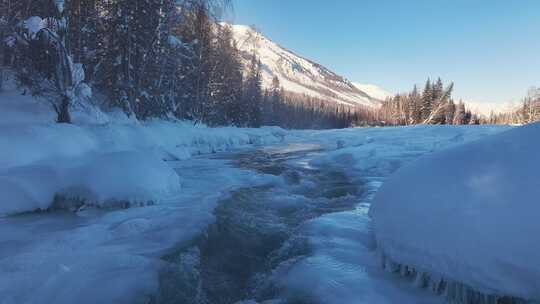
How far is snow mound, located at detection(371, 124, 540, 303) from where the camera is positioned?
83.8 inches

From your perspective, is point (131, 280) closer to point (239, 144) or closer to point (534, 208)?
point (534, 208)

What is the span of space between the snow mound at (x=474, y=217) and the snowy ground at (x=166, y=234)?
1.52ft

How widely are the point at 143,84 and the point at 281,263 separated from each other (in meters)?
16.0

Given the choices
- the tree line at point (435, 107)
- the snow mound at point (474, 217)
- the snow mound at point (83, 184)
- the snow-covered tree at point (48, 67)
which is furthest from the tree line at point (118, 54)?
the tree line at point (435, 107)

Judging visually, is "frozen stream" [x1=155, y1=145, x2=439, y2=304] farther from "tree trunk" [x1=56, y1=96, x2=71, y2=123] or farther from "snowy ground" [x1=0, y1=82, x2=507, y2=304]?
"tree trunk" [x1=56, y1=96, x2=71, y2=123]

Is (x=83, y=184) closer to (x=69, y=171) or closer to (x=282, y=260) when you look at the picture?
(x=69, y=171)

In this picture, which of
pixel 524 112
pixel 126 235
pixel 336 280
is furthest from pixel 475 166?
pixel 524 112

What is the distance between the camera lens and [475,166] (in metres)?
2.76

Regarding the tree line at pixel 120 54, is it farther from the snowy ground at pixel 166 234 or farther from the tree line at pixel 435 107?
the tree line at pixel 435 107

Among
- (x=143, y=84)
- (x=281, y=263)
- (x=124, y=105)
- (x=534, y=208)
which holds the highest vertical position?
(x=143, y=84)

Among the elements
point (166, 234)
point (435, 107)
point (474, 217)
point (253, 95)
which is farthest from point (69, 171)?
point (435, 107)

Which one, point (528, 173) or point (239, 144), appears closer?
point (528, 173)

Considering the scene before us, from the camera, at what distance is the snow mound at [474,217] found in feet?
6.98

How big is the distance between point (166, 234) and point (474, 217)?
10.9 feet
